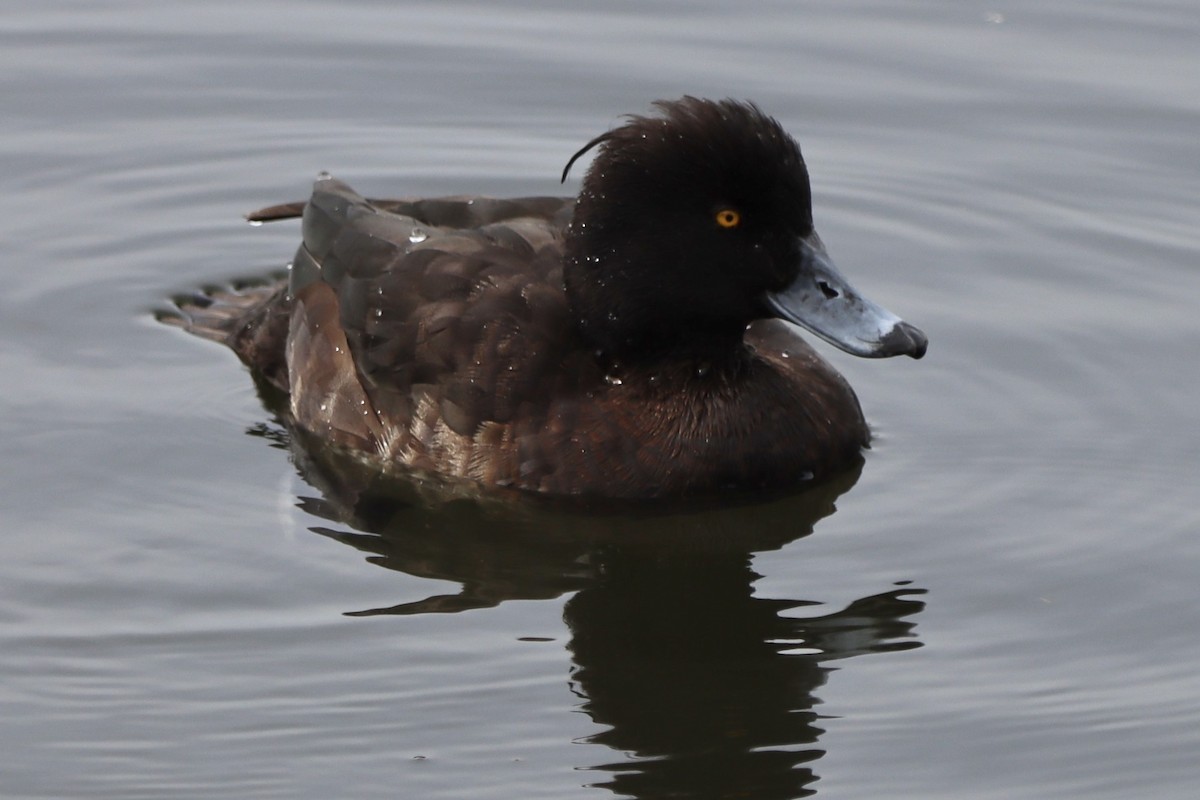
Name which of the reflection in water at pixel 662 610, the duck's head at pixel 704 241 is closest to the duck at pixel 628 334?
the duck's head at pixel 704 241

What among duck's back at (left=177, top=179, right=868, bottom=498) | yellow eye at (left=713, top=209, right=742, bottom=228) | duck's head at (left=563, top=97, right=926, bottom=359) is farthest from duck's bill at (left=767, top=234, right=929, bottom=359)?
duck's back at (left=177, top=179, right=868, bottom=498)

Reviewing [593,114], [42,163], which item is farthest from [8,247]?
[593,114]

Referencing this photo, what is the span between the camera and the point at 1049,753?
626 cm

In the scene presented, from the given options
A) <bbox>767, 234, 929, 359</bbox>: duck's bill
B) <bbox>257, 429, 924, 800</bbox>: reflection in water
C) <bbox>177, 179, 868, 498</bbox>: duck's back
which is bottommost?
<bbox>257, 429, 924, 800</bbox>: reflection in water

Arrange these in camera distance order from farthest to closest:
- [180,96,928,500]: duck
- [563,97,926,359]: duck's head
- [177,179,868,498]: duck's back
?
[177,179,868,498]: duck's back, [180,96,928,500]: duck, [563,97,926,359]: duck's head

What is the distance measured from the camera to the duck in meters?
7.68

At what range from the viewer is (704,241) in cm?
773

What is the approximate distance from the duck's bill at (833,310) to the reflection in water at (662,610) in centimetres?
64

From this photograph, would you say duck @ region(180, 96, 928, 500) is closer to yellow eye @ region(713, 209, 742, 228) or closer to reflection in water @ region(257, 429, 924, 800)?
yellow eye @ region(713, 209, 742, 228)

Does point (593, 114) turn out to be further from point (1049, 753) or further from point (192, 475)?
point (1049, 753)

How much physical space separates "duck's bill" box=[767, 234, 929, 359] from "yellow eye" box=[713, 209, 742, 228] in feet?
0.84

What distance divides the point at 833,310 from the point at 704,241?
531mm

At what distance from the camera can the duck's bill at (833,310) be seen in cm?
771

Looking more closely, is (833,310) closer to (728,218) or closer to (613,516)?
(728,218)
